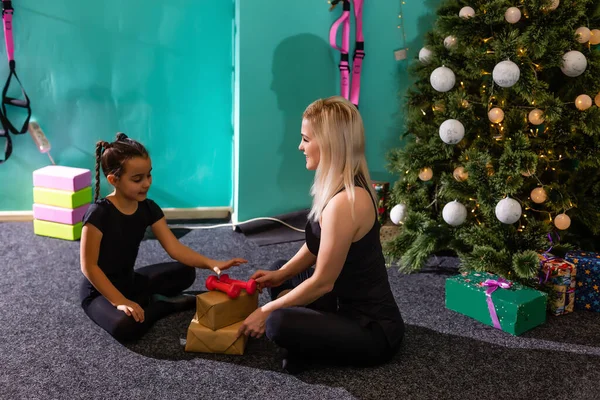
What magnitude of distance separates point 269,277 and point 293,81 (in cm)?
141

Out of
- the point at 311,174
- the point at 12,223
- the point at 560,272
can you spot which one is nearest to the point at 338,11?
the point at 311,174

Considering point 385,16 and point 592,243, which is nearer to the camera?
point 592,243

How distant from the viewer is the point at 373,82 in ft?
11.5

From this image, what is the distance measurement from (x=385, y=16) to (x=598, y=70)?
1.12 meters

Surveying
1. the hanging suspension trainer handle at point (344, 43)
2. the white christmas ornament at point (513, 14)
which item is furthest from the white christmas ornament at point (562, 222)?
the hanging suspension trainer handle at point (344, 43)

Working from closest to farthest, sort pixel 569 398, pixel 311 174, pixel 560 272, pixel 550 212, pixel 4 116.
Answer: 1. pixel 569 398
2. pixel 560 272
3. pixel 550 212
4. pixel 4 116
5. pixel 311 174

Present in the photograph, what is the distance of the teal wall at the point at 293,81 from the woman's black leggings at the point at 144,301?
97 centimetres

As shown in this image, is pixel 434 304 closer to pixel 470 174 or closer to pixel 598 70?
pixel 470 174

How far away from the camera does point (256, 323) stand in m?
2.10

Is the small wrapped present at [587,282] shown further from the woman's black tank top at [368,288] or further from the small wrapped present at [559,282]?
the woman's black tank top at [368,288]

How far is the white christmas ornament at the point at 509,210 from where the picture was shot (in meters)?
2.63

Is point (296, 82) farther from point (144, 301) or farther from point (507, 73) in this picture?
point (144, 301)

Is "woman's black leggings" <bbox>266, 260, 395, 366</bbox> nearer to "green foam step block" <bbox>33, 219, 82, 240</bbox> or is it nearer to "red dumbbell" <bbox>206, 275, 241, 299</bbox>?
"red dumbbell" <bbox>206, 275, 241, 299</bbox>

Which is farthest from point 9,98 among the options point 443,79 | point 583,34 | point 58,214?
point 583,34
